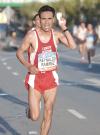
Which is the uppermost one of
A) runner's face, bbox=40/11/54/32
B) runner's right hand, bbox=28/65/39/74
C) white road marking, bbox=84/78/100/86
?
A: runner's face, bbox=40/11/54/32

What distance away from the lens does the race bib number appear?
8.37 metres

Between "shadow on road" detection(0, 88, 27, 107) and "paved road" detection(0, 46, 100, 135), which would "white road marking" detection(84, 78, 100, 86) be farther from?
"shadow on road" detection(0, 88, 27, 107)

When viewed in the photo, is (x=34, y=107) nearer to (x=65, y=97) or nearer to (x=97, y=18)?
(x=65, y=97)

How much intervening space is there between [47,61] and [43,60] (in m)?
0.06

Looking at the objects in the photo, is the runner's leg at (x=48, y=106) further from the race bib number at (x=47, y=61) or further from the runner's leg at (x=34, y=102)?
the race bib number at (x=47, y=61)

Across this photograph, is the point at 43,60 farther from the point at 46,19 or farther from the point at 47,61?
the point at 46,19

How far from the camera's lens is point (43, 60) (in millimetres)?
8344

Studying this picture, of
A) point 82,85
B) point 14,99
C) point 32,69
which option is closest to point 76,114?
point 14,99

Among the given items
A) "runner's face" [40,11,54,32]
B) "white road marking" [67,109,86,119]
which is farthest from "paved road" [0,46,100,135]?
Answer: "runner's face" [40,11,54,32]

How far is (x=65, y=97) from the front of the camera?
49.9 feet

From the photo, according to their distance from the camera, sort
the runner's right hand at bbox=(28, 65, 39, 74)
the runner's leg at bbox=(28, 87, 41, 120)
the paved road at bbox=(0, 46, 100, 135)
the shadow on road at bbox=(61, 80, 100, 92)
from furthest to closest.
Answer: the shadow on road at bbox=(61, 80, 100, 92), the paved road at bbox=(0, 46, 100, 135), the runner's leg at bbox=(28, 87, 41, 120), the runner's right hand at bbox=(28, 65, 39, 74)

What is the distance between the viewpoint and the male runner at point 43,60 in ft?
27.3

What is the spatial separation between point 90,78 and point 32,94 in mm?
12518

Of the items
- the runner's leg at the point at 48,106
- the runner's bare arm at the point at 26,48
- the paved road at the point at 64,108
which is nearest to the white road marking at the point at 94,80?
the paved road at the point at 64,108
